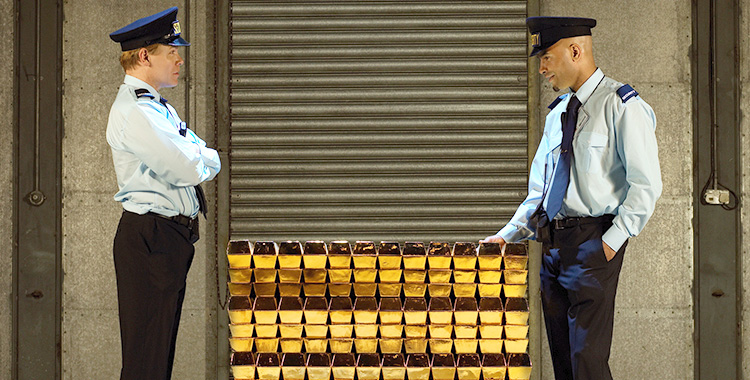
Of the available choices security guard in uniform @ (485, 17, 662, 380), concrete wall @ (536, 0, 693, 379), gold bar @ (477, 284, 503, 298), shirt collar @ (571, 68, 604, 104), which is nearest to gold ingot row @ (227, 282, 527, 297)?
gold bar @ (477, 284, 503, 298)

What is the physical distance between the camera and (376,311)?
3.57 metres

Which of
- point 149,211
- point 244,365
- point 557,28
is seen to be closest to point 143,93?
point 149,211

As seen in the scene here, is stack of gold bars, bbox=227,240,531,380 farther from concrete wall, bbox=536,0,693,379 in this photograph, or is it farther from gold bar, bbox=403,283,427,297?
concrete wall, bbox=536,0,693,379

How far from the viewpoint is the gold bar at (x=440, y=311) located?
3.58 meters

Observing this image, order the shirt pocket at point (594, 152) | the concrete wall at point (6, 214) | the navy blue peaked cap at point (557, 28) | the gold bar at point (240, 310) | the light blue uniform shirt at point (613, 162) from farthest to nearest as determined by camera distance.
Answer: the concrete wall at point (6, 214) → the gold bar at point (240, 310) → the navy blue peaked cap at point (557, 28) → the shirt pocket at point (594, 152) → the light blue uniform shirt at point (613, 162)

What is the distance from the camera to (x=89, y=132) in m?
5.21

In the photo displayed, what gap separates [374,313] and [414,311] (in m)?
0.19

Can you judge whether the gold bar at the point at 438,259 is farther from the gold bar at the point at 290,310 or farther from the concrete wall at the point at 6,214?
the concrete wall at the point at 6,214

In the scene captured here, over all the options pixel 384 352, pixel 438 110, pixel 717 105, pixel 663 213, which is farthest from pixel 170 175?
pixel 717 105

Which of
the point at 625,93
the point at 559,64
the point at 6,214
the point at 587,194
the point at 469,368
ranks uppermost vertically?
the point at 559,64

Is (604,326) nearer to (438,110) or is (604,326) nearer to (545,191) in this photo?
(545,191)

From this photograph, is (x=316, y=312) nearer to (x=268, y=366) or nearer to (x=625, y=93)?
(x=268, y=366)

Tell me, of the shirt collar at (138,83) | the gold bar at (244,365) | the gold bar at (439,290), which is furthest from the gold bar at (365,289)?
the shirt collar at (138,83)

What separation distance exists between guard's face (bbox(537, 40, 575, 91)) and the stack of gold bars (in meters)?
0.84
